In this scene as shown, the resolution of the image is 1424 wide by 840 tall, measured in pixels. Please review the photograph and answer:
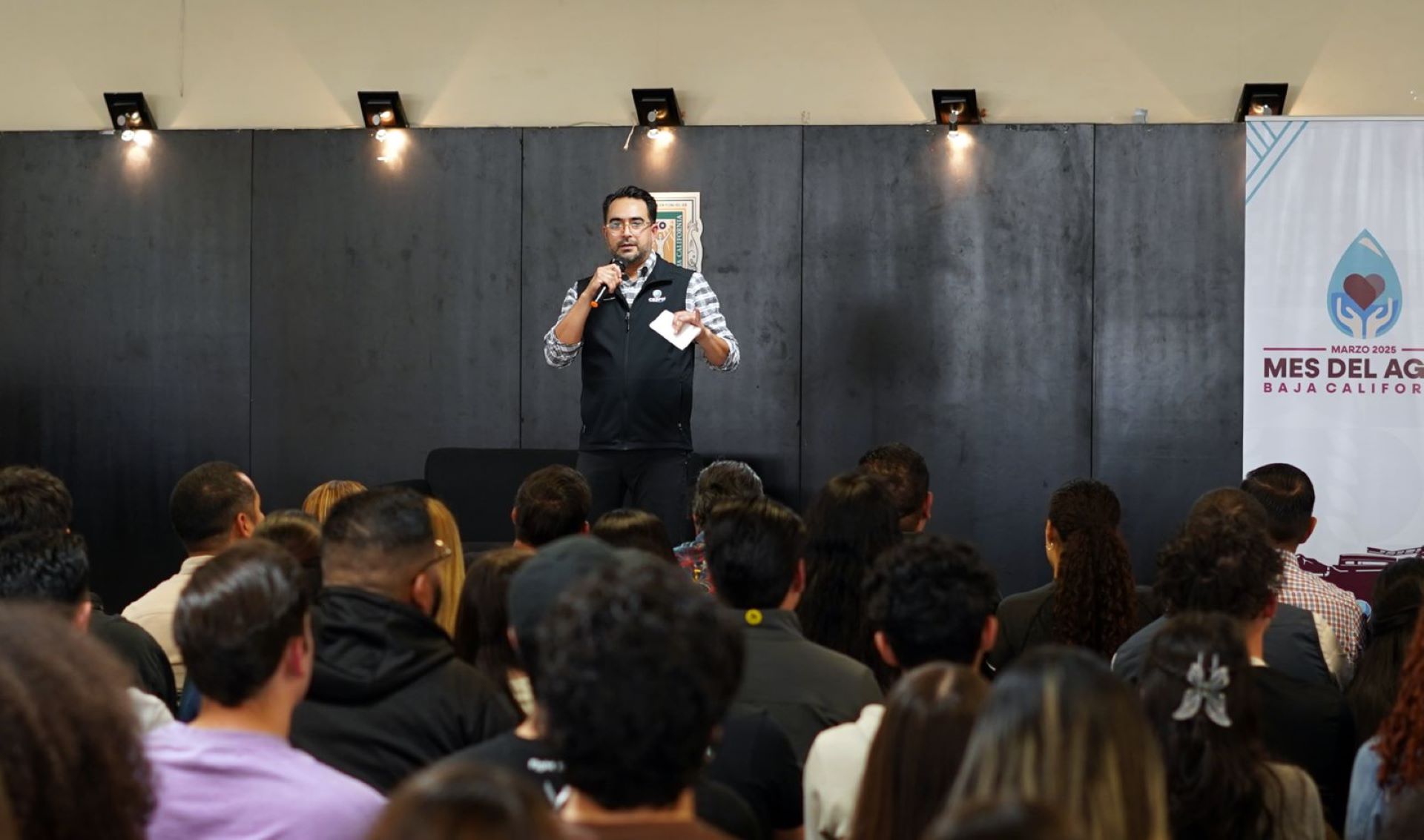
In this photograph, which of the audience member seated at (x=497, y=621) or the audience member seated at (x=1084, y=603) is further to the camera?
the audience member seated at (x=1084, y=603)

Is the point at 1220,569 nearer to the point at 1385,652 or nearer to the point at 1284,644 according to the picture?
the point at 1284,644

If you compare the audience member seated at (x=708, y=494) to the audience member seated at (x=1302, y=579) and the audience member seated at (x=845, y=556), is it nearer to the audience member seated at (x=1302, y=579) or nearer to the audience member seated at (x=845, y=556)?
the audience member seated at (x=845, y=556)

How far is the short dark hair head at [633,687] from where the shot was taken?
151 centimetres

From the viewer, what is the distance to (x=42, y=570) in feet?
9.07

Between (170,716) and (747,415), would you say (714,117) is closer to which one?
(747,415)

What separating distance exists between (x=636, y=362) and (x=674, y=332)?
0.91 feet

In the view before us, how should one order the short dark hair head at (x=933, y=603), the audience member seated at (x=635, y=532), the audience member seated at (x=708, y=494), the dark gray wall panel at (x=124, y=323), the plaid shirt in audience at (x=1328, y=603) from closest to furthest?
1. the short dark hair head at (x=933, y=603)
2. the audience member seated at (x=635, y=532)
3. the plaid shirt in audience at (x=1328, y=603)
4. the audience member seated at (x=708, y=494)
5. the dark gray wall panel at (x=124, y=323)

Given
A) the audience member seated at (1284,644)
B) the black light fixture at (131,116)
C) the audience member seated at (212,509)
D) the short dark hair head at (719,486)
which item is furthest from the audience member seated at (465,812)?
the black light fixture at (131,116)

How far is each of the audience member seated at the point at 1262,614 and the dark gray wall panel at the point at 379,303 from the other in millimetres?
5012

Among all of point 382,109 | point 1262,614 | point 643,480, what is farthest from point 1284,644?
point 382,109

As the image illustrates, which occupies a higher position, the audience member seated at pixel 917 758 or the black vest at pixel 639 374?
the black vest at pixel 639 374

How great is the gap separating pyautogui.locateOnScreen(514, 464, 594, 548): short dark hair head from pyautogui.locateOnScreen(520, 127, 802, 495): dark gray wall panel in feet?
11.7

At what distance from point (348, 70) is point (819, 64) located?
7.89ft

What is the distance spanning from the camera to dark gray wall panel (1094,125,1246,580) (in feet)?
24.0
